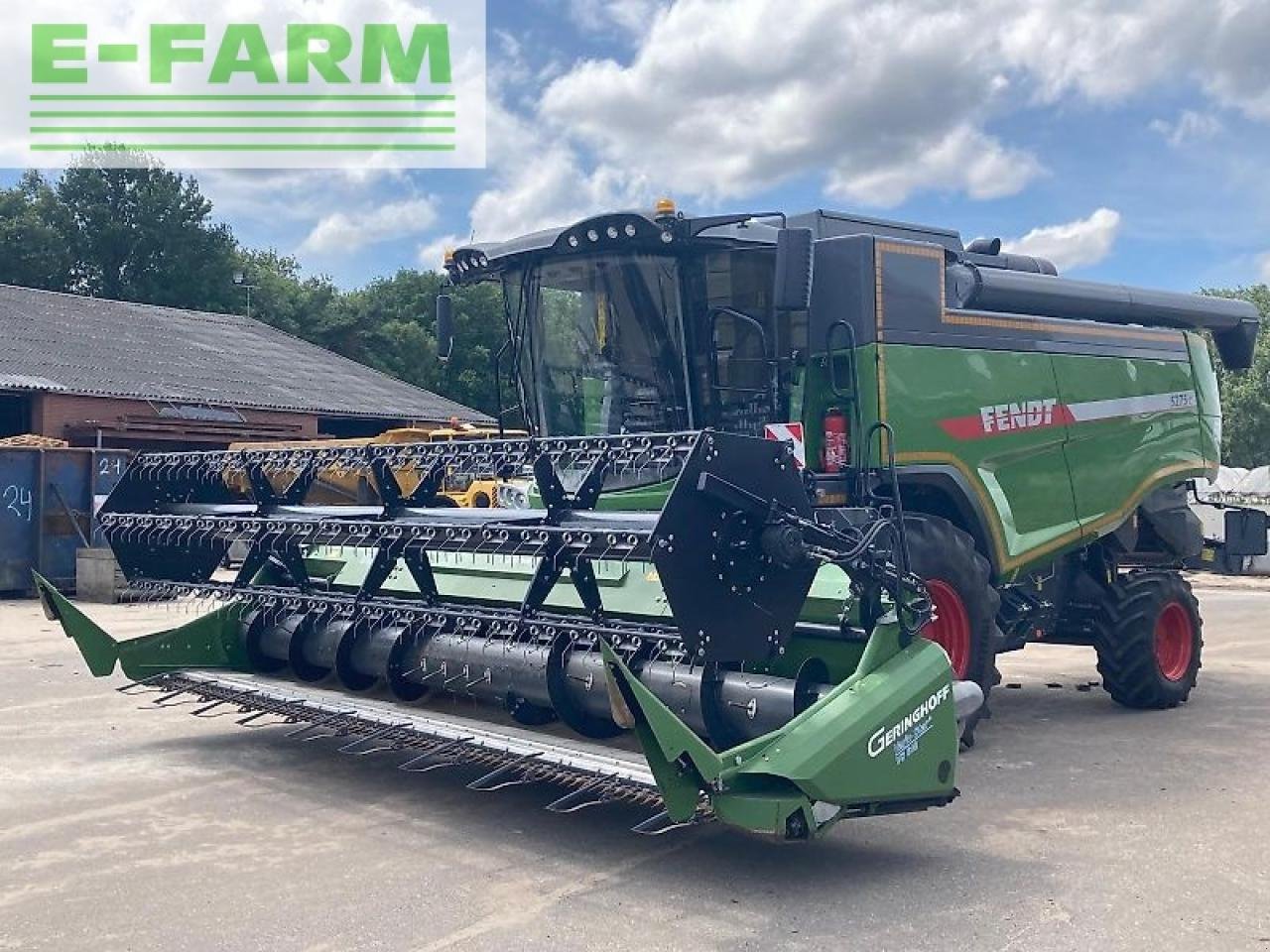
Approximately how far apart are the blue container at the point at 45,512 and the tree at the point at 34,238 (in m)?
30.1

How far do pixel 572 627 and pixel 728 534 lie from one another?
936 mm

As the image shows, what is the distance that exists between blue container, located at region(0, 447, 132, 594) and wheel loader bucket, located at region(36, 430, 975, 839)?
29.1ft

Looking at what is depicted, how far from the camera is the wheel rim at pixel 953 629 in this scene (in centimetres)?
643

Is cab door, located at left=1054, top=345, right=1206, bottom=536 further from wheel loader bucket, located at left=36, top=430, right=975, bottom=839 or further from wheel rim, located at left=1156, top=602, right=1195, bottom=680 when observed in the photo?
wheel loader bucket, located at left=36, top=430, right=975, bottom=839

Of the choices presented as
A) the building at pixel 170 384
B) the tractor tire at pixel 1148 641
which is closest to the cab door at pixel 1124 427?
the tractor tire at pixel 1148 641

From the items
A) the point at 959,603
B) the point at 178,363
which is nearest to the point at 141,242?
the point at 178,363

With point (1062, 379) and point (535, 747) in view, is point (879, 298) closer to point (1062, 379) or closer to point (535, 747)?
point (1062, 379)

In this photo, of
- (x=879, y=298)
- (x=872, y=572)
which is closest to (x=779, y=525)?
(x=872, y=572)

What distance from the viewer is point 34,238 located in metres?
42.8

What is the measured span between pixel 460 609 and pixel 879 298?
2.80m

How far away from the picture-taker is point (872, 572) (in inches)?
185

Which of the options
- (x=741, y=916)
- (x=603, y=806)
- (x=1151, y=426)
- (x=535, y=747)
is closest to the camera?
(x=741, y=916)

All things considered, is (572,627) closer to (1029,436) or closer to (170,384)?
(1029,436)

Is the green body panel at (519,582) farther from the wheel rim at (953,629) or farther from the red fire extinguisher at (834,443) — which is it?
the red fire extinguisher at (834,443)
